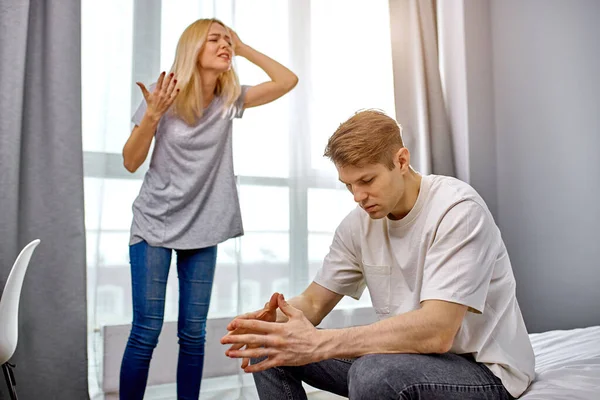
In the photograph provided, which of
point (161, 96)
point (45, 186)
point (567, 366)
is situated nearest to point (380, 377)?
point (567, 366)

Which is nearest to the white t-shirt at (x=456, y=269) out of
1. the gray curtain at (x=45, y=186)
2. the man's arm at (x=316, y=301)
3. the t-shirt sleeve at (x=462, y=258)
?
the t-shirt sleeve at (x=462, y=258)

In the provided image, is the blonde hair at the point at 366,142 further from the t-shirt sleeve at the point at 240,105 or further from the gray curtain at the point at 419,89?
the gray curtain at the point at 419,89

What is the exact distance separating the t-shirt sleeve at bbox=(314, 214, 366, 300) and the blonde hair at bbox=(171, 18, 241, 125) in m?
0.82

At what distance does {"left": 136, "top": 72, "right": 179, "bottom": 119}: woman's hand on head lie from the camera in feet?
6.26

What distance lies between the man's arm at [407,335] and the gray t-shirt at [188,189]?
3.03 ft

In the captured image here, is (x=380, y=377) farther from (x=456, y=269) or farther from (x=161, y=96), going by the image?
(x=161, y=96)

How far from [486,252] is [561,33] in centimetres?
198

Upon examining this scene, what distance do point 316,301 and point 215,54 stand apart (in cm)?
104

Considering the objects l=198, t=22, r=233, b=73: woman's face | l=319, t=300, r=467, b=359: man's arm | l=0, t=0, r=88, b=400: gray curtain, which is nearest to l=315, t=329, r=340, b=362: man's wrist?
l=319, t=300, r=467, b=359: man's arm

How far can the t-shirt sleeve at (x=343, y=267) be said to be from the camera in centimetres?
142

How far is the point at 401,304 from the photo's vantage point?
1.29 m

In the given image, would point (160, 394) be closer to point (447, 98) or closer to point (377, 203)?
point (377, 203)

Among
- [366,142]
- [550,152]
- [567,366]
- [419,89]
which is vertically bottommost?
[567,366]

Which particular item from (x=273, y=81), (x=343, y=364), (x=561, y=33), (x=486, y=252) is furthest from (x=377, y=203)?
(x=561, y=33)
